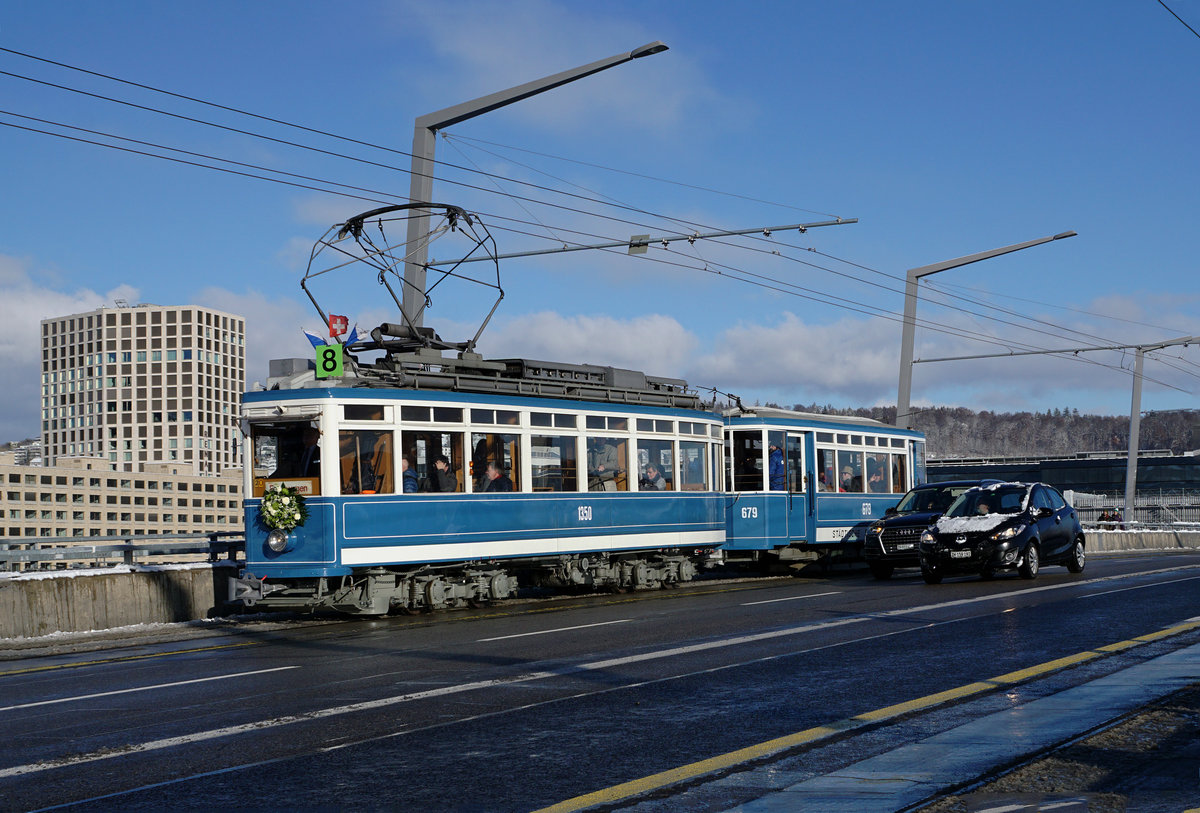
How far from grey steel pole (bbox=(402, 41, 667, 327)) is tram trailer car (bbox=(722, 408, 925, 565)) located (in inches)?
357

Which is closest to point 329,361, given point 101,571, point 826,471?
point 101,571

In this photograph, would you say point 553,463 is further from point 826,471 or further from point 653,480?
point 826,471

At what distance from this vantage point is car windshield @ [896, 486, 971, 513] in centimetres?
2452

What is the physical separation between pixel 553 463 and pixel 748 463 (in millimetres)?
6718

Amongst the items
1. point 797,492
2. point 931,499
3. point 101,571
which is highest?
point 797,492

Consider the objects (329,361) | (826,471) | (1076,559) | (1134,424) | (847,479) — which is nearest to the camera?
(329,361)

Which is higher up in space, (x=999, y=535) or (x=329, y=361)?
(x=329, y=361)

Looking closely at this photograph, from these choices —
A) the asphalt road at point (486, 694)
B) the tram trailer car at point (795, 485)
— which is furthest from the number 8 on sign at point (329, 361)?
the tram trailer car at point (795, 485)

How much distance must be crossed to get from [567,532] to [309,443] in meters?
4.94

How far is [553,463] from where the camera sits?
20422 millimetres

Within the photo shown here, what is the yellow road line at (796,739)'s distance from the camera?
20.5ft

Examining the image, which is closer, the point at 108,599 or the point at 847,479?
the point at 108,599

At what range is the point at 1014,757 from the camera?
22.6 feet

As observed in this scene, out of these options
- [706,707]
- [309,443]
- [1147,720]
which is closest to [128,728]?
[706,707]
